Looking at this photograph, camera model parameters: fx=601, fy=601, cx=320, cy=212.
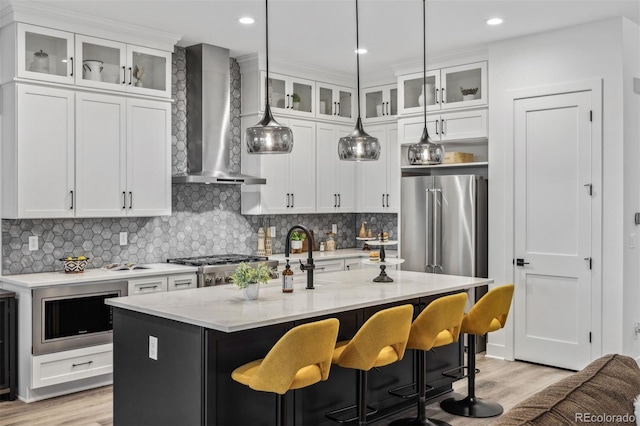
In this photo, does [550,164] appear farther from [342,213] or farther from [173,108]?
[173,108]

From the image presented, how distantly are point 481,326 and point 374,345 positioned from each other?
1149mm

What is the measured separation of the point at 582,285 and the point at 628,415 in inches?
141

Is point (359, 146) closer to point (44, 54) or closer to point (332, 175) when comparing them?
point (44, 54)

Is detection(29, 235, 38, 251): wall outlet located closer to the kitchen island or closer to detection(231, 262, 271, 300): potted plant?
the kitchen island

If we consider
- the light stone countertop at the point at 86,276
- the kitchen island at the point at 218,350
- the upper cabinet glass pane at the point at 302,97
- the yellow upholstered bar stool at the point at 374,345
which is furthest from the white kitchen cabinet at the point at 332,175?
the yellow upholstered bar stool at the point at 374,345

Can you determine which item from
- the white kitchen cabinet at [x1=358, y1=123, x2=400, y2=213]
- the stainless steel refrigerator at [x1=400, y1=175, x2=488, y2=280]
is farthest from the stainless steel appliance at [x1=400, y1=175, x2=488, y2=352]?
the white kitchen cabinet at [x1=358, y1=123, x2=400, y2=213]

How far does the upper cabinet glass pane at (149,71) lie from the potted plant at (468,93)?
2.85 metres

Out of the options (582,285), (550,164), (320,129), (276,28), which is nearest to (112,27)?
(276,28)

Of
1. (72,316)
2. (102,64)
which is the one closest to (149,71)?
(102,64)

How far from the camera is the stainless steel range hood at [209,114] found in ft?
18.7

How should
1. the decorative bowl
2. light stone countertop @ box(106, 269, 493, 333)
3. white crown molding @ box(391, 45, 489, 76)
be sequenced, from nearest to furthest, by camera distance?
light stone countertop @ box(106, 269, 493, 333) < the decorative bowl < white crown molding @ box(391, 45, 489, 76)

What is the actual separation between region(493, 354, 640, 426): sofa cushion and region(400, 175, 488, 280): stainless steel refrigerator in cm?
366

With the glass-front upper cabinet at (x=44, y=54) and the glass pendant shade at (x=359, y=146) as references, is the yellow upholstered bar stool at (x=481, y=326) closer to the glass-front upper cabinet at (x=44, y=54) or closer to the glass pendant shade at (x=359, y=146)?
the glass pendant shade at (x=359, y=146)

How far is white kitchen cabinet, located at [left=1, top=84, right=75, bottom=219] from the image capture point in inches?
179
